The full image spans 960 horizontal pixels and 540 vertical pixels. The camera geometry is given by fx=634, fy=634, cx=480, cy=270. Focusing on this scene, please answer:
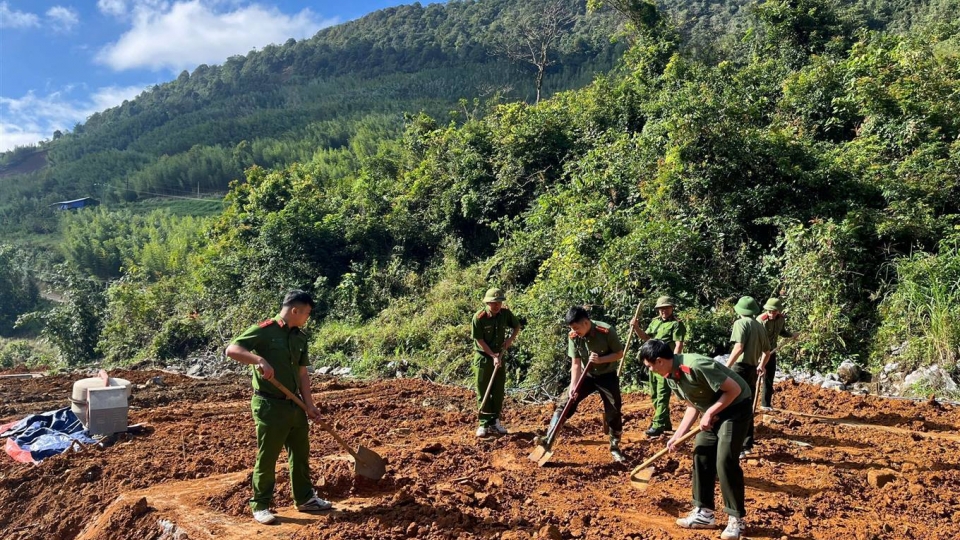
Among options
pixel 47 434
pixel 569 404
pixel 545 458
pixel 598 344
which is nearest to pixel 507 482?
pixel 545 458

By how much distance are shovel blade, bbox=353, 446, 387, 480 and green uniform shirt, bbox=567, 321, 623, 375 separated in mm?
1993

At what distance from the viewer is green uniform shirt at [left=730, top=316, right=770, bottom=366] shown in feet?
18.6

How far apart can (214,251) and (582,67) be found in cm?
3417

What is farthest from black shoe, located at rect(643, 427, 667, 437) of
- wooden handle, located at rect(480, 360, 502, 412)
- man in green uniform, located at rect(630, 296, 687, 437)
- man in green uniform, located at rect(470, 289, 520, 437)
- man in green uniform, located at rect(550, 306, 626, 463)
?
wooden handle, located at rect(480, 360, 502, 412)

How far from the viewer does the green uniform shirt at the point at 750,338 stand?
5672 mm

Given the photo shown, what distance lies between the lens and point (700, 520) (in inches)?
163

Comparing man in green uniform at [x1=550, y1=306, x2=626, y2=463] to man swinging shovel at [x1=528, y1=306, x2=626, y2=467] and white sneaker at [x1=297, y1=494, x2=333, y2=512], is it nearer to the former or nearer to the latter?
man swinging shovel at [x1=528, y1=306, x2=626, y2=467]

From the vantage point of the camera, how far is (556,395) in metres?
9.42

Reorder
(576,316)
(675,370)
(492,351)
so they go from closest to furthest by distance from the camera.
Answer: (675,370) → (576,316) → (492,351)

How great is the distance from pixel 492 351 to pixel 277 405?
2.88 meters

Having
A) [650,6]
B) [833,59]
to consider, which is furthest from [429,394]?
[650,6]

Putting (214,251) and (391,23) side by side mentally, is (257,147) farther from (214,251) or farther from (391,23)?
(391,23)

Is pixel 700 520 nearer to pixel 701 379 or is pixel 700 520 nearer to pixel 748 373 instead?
pixel 701 379

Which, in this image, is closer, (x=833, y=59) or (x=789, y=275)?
(x=789, y=275)
